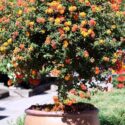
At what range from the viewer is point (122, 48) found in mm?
7332

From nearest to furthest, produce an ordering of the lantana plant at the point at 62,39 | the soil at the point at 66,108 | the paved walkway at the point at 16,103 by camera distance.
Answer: the lantana plant at the point at 62,39
the soil at the point at 66,108
the paved walkway at the point at 16,103

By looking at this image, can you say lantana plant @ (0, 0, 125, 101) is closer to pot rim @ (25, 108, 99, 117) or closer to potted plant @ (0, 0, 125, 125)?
potted plant @ (0, 0, 125, 125)

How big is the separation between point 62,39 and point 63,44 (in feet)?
0.19

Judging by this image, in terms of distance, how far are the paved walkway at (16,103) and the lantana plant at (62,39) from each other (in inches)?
136

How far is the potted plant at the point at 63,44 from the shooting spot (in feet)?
22.7

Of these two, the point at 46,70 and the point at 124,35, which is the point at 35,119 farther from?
the point at 124,35

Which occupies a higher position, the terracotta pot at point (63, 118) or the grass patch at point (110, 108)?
the terracotta pot at point (63, 118)

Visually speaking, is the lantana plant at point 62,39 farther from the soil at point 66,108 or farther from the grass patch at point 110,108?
the grass patch at point 110,108

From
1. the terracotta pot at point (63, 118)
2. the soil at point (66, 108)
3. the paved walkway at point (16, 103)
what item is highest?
the soil at point (66, 108)

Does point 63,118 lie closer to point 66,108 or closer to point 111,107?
point 66,108

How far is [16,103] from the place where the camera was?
48.0 ft

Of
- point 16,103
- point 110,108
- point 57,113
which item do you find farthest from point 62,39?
point 16,103

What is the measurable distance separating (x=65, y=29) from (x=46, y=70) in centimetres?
63

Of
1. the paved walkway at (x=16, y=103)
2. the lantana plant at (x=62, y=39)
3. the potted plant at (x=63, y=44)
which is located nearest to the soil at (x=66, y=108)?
the potted plant at (x=63, y=44)
